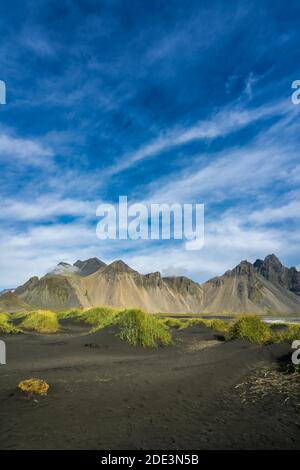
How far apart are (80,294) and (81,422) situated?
134139mm

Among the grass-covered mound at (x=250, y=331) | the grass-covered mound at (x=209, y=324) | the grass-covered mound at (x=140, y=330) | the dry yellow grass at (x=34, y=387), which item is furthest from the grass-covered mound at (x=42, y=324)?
the dry yellow grass at (x=34, y=387)

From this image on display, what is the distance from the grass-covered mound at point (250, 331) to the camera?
17.5 meters

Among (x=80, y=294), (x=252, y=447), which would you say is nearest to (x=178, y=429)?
(x=252, y=447)

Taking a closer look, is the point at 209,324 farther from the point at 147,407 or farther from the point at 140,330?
the point at 147,407

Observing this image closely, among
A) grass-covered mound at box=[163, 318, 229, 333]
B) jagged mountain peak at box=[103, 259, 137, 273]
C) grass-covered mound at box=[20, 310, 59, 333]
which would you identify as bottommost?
grass-covered mound at box=[163, 318, 229, 333]

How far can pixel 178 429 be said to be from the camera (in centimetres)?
611

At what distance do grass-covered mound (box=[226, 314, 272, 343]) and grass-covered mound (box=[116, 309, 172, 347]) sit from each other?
3551 millimetres

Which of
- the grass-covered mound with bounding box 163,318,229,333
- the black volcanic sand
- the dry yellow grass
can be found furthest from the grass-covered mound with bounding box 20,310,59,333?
the dry yellow grass

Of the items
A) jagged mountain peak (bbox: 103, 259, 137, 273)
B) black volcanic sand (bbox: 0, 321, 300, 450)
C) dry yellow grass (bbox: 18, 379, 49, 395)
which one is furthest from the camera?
jagged mountain peak (bbox: 103, 259, 137, 273)

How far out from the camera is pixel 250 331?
58.9 feet

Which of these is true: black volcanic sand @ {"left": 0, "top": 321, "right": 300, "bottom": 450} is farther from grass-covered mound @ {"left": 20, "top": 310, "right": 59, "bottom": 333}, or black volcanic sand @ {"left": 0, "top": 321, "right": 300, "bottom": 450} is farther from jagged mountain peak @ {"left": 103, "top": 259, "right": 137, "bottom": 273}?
jagged mountain peak @ {"left": 103, "top": 259, "right": 137, "bottom": 273}

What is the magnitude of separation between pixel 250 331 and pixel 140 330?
17.7 ft

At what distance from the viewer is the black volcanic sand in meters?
5.54

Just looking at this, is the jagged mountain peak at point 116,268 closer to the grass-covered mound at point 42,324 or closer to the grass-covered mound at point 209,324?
the grass-covered mound at point 209,324
